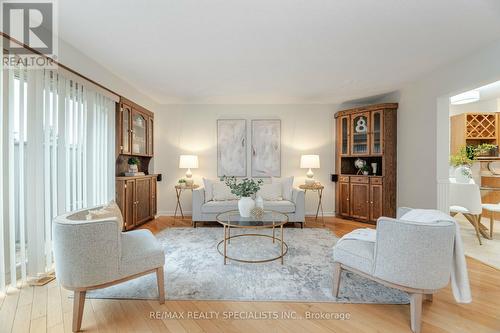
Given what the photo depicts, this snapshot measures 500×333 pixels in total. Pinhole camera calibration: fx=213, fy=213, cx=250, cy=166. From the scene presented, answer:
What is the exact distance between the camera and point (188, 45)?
2357 mm

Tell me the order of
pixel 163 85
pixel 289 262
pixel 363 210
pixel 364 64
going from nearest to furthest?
1. pixel 289 262
2. pixel 364 64
3. pixel 163 85
4. pixel 363 210

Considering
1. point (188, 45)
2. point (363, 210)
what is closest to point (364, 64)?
point (188, 45)

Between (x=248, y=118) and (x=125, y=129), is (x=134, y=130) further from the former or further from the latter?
(x=248, y=118)

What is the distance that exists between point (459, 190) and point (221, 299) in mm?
3790

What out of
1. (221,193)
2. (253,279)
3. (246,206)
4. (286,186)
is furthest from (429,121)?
(221,193)

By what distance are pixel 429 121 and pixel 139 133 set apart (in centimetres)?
483

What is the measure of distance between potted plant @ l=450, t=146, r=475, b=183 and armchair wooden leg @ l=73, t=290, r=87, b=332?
4958 millimetres

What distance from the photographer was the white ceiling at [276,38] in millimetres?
1789

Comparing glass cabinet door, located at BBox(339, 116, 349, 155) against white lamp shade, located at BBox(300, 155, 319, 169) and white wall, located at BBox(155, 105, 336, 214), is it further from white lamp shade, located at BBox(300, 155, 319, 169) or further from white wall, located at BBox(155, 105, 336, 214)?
white lamp shade, located at BBox(300, 155, 319, 169)

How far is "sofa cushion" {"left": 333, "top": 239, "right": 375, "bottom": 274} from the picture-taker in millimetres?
1704

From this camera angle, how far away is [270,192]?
13.5 ft

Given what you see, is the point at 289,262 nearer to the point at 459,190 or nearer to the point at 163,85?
the point at 459,190

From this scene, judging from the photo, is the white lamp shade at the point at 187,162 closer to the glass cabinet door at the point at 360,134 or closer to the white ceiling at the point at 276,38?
the white ceiling at the point at 276,38

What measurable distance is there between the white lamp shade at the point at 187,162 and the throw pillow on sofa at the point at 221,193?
630 millimetres
